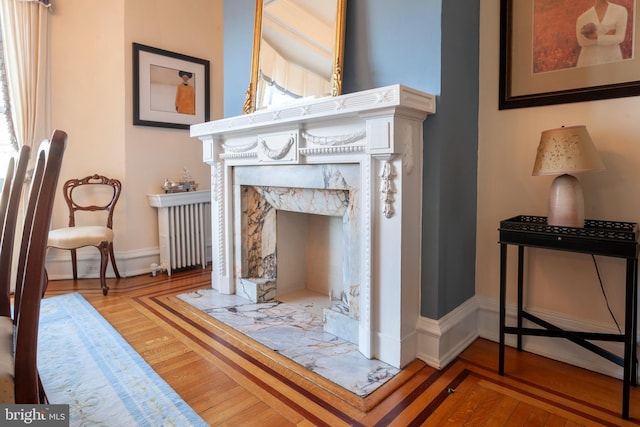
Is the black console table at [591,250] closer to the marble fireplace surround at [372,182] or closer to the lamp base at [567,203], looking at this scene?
the lamp base at [567,203]

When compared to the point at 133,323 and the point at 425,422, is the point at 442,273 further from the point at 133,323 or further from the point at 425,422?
the point at 133,323

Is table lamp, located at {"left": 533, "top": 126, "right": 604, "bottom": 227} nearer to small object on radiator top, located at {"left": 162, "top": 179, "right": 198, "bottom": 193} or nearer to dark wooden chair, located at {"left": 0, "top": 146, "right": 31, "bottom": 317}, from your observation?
dark wooden chair, located at {"left": 0, "top": 146, "right": 31, "bottom": 317}

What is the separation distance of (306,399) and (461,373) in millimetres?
814

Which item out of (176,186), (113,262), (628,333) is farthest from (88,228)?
(628,333)

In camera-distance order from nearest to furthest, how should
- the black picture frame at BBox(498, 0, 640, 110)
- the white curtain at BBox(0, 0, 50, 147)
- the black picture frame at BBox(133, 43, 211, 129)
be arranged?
the black picture frame at BBox(498, 0, 640, 110) < the white curtain at BBox(0, 0, 50, 147) < the black picture frame at BBox(133, 43, 211, 129)

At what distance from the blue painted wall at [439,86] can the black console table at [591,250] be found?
0.29 metres

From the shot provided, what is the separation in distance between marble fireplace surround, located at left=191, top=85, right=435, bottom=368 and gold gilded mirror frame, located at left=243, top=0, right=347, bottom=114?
271 millimetres

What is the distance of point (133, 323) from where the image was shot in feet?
8.48

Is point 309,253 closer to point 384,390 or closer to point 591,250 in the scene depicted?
point 384,390

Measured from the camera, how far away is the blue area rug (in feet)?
5.23

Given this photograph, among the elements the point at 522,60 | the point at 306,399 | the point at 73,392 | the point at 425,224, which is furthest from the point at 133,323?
the point at 522,60

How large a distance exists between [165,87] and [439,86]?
3.05m

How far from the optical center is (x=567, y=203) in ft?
5.77

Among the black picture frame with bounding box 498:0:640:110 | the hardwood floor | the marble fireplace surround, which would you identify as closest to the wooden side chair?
the hardwood floor
